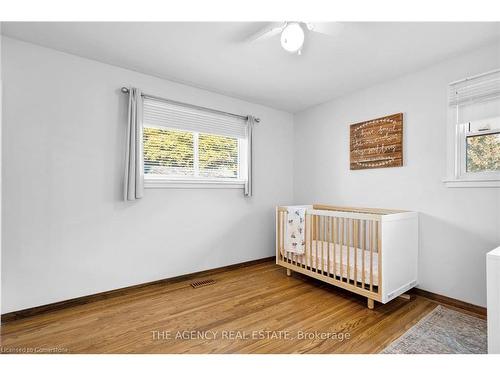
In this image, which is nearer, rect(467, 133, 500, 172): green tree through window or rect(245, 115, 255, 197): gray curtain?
rect(467, 133, 500, 172): green tree through window

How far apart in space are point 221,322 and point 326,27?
2.25 m

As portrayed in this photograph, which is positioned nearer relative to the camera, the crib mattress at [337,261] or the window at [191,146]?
the crib mattress at [337,261]

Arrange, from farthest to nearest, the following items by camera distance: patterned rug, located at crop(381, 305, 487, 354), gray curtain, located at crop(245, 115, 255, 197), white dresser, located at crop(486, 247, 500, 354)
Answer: gray curtain, located at crop(245, 115, 255, 197)
patterned rug, located at crop(381, 305, 487, 354)
white dresser, located at crop(486, 247, 500, 354)

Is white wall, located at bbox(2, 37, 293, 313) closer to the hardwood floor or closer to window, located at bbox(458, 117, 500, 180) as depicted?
the hardwood floor

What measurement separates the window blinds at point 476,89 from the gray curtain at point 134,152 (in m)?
2.84

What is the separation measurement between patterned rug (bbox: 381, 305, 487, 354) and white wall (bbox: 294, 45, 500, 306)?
29cm

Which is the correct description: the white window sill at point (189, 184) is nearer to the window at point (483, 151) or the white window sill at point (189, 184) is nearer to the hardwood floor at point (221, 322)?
the hardwood floor at point (221, 322)

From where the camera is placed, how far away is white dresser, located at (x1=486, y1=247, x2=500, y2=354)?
1297 mm

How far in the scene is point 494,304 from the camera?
51.5 inches

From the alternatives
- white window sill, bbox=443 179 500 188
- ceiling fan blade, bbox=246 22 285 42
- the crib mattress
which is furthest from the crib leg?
ceiling fan blade, bbox=246 22 285 42

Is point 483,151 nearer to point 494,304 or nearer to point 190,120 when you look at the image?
point 494,304

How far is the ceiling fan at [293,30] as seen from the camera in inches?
61.5

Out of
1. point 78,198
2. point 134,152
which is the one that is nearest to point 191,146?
point 134,152

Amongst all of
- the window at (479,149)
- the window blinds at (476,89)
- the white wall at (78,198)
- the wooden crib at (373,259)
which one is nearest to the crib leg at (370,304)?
the wooden crib at (373,259)
